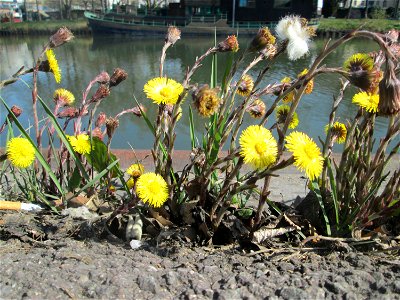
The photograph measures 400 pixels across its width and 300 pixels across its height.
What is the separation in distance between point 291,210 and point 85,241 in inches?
26.6

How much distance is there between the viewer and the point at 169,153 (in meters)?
1.20

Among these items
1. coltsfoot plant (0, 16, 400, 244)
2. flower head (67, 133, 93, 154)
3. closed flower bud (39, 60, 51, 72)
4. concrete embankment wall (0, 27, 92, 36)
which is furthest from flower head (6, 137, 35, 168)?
concrete embankment wall (0, 27, 92, 36)

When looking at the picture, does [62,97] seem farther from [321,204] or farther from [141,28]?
[141,28]

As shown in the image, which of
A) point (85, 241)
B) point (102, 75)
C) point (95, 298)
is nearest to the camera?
point (95, 298)

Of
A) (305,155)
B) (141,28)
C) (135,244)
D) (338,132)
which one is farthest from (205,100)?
(141,28)

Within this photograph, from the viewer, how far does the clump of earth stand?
940mm

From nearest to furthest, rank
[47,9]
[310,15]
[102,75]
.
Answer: [102,75] → [310,15] → [47,9]

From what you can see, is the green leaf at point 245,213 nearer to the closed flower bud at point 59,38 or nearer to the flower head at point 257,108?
the flower head at point 257,108

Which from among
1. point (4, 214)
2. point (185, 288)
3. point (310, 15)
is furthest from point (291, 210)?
point (310, 15)

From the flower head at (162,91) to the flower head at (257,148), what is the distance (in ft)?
0.83

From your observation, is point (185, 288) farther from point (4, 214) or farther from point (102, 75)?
point (102, 75)

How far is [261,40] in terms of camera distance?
1.25 meters

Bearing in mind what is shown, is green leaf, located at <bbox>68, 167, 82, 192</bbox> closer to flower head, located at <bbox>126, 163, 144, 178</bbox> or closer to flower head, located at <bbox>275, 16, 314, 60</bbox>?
flower head, located at <bbox>126, 163, 144, 178</bbox>

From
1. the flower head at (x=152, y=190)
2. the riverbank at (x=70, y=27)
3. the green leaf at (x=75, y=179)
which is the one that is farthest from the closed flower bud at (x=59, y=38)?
the riverbank at (x=70, y=27)
